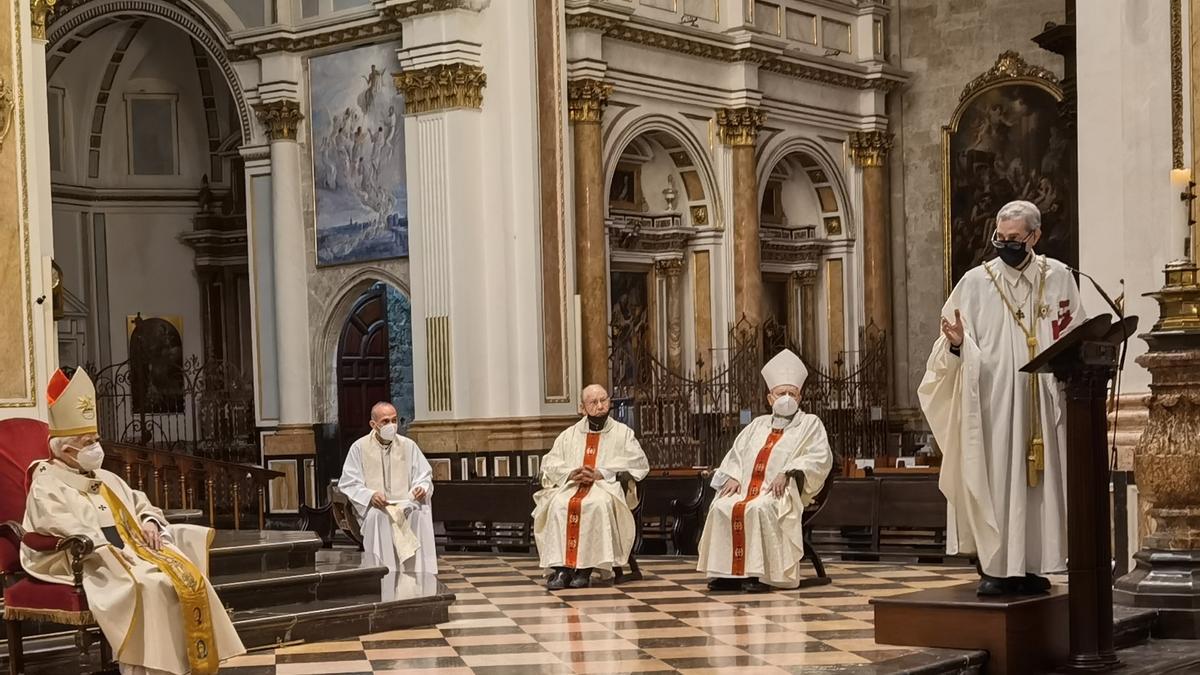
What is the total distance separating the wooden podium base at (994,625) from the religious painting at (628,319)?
42.1ft

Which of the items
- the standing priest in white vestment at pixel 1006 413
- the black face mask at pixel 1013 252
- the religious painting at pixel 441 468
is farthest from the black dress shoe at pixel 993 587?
the religious painting at pixel 441 468

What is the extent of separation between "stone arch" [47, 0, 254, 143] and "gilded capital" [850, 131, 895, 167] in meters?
8.60

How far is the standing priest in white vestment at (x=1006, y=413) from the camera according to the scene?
24.4ft

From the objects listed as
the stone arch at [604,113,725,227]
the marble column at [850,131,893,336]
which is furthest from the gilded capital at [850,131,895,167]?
the stone arch at [604,113,725,227]

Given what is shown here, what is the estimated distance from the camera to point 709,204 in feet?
70.7

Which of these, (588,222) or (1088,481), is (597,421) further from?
(588,222)

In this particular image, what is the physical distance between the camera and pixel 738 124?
21.5m

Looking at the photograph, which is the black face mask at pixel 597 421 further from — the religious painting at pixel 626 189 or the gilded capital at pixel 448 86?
the religious painting at pixel 626 189

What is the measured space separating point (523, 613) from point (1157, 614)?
12.1ft

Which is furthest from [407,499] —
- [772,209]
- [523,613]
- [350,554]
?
[772,209]

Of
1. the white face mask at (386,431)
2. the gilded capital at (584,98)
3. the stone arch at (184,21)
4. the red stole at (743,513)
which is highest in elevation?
the stone arch at (184,21)

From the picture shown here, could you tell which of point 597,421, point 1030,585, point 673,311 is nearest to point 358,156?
point 673,311

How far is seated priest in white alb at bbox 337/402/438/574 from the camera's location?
11.9m

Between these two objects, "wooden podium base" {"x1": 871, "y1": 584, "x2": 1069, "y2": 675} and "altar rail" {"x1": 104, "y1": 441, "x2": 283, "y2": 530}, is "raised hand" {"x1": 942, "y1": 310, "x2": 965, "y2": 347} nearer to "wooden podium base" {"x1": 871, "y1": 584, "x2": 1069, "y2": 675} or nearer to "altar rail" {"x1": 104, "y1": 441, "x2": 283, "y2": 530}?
"wooden podium base" {"x1": 871, "y1": 584, "x2": 1069, "y2": 675}
